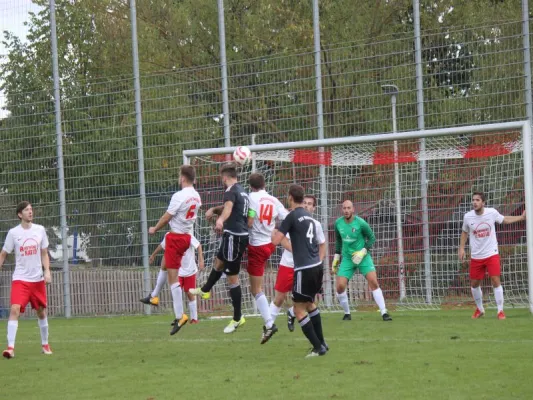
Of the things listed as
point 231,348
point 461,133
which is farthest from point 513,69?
point 231,348

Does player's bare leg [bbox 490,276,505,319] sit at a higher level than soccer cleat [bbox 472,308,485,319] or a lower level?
higher

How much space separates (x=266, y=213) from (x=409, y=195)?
517cm

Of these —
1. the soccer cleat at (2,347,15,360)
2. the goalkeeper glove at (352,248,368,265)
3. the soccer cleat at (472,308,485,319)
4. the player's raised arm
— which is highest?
the player's raised arm

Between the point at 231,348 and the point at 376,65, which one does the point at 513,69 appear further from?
the point at 231,348

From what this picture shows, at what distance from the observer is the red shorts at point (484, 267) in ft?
53.1

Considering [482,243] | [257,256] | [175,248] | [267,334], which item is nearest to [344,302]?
[482,243]

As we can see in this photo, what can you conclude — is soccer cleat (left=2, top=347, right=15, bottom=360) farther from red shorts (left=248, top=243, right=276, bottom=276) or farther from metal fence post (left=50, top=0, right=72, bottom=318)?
metal fence post (left=50, top=0, right=72, bottom=318)

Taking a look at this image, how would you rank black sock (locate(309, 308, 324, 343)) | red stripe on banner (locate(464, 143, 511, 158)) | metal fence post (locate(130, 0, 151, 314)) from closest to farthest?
black sock (locate(309, 308, 324, 343))
red stripe on banner (locate(464, 143, 511, 158))
metal fence post (locate(130, 0, 151, 314))

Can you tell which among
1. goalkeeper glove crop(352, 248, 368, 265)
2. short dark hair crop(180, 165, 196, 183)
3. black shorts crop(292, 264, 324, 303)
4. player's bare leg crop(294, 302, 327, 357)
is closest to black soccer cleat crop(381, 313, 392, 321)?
goalkeeper glove crop(352, 248, 368, 265)

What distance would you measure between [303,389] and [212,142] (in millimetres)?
12536

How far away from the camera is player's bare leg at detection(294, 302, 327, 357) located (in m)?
10.9

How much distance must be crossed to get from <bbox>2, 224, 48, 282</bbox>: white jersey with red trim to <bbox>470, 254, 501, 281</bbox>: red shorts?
7373mm

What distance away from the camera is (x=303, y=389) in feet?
29.0

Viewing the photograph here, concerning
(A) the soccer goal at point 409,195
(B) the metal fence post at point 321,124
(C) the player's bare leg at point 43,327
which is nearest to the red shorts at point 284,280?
(C) the player's bare leg at point 43,327
